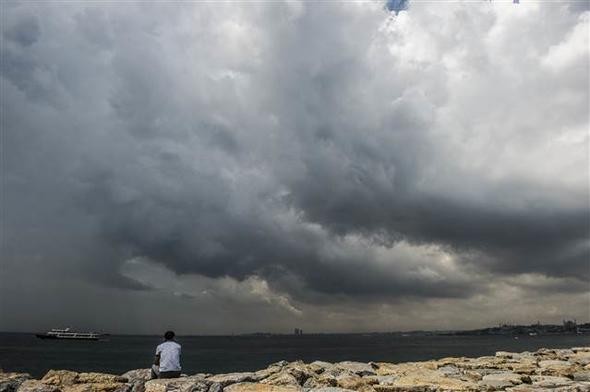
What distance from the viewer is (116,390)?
567 inches

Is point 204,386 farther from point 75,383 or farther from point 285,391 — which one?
point 75,383

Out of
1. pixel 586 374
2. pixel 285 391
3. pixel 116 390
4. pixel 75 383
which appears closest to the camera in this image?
pixel 285 391

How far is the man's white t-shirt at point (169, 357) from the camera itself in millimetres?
14451

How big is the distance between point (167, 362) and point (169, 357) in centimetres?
14

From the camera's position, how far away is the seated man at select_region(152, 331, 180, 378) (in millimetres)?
14422

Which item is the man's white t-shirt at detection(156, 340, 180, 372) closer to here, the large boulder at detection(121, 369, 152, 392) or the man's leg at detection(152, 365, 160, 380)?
the man's leg at detection(152, 365, 160, 380)

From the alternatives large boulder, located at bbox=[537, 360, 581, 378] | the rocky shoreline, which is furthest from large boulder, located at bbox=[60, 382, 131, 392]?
large boulder, located at bbox=[537, 360, 581, 378]

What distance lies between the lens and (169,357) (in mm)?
14484

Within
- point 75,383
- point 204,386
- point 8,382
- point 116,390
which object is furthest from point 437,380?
point 8,382

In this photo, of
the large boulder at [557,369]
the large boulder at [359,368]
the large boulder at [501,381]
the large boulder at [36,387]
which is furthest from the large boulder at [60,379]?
the large boulder at [557,369]

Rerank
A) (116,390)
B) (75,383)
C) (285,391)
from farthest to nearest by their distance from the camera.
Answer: (75,383), (116,390), (285,391)

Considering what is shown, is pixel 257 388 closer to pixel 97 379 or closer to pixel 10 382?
pixel 97 379

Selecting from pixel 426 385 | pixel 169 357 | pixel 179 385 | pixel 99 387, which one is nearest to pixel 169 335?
pixel 169 357

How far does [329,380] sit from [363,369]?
5.15m
